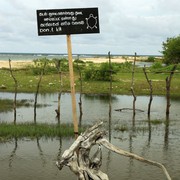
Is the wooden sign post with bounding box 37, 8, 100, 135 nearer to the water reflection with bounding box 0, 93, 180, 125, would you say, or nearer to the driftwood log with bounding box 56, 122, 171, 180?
the driftwood log with bounding box 56, 122, 171, 180

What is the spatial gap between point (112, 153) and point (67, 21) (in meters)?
5.63

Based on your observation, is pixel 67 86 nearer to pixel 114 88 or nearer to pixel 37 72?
pixel 114 88

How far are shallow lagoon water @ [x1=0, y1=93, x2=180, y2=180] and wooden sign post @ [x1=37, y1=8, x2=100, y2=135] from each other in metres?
3.83

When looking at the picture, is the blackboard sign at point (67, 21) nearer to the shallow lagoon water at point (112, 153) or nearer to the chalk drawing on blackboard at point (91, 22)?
the chalk drawing on blackboard at point (91, 22)

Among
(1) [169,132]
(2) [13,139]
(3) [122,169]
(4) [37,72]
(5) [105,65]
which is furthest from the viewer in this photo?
(4) [37,72]

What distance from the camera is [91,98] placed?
27.5 m

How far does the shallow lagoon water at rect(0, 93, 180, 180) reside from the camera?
9.39m

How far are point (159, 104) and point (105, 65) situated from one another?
13.5 m

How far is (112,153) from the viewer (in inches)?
450

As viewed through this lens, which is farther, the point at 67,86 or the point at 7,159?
the point at 67,86

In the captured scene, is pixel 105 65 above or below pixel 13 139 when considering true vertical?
above

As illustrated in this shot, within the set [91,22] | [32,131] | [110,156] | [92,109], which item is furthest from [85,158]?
[92,109]

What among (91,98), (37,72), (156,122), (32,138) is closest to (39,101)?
(91,98)

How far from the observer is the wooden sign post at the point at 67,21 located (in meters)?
6.96
